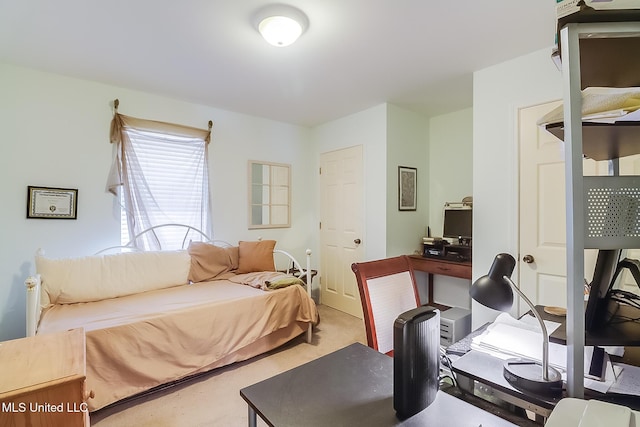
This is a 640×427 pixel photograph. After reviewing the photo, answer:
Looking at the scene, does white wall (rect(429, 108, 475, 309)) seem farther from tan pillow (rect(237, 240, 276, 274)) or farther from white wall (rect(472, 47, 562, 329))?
tan pillow (rect(237, 240, 276, 274))

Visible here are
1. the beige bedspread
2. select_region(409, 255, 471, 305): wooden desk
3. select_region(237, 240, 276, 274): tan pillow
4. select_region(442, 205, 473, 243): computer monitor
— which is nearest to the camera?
the beige bedspread

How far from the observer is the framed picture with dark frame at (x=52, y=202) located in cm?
253

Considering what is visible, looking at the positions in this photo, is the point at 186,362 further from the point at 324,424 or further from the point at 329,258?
the point at 329,258

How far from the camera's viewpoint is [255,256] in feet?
11.1

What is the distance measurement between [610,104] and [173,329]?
246 cm

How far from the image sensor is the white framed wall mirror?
152 inches

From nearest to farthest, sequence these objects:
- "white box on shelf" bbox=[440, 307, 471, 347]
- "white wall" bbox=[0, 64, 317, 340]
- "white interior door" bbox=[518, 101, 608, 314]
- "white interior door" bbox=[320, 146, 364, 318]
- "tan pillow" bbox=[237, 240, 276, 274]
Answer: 1. "white interior door" bbox=[518, 101, 608, 314]
2. "white wall" bbox=[0, 64, 317, 340]
3. "white box on shelf" bbox=[440, 307, 471, 347]
4. "tan pillow" bbox=[237, 240, 276, 274]
5. "white interior door" bbox=[320, 146, 364, 318]

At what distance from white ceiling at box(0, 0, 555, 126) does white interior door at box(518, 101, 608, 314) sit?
0.66 metres

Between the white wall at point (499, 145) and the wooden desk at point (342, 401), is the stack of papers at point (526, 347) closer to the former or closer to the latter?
the wooden desk at point (342, 401)

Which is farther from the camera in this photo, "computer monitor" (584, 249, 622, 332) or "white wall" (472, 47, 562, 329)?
"white wall" (472, 47, 562, 329)

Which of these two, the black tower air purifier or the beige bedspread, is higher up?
the black tower air purifier

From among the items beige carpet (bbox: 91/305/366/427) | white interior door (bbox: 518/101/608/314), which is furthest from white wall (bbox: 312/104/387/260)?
white interior door (bbox: 518/101/608/314)

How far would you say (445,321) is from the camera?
272 centimetres

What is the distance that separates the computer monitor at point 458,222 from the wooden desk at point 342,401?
8.37 feet
